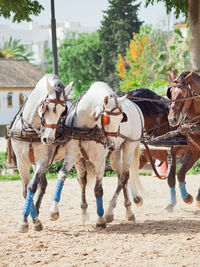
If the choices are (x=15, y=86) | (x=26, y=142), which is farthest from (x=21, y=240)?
(x=15, y=86)

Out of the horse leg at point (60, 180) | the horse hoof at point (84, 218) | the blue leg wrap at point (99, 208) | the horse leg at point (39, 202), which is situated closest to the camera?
the horse leg at point (60, 180)

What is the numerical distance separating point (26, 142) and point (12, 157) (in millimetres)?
7511

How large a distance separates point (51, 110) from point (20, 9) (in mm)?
6036

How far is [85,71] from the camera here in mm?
61656

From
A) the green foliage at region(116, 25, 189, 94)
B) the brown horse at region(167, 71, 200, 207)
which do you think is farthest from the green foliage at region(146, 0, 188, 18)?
the green foliage at region(116, 25, 189, 94)

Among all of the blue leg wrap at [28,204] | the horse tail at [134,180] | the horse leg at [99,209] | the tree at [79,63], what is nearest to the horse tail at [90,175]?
the horse leg at [99,209]

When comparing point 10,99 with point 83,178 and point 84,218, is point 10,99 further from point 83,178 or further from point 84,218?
point 84,218

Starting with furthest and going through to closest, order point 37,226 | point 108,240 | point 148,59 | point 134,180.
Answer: point 148,59 < point 134,180 < point 37,226 < point 108,240

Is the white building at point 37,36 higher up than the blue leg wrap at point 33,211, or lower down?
higher up

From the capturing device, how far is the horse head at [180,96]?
784 cm

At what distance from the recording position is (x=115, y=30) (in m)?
52.9

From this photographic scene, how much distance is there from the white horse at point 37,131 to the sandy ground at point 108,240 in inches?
21.0

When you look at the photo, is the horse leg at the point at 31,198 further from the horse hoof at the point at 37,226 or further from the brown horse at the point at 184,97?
the brown horse at the point at 184,97

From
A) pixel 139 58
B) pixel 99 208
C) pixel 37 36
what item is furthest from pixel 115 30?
pixel 99 208
